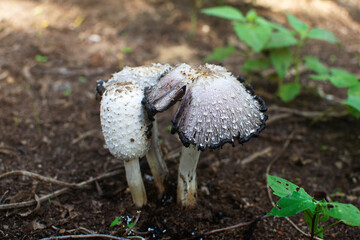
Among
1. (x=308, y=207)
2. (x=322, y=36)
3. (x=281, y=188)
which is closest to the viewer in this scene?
(x=308, y=207)

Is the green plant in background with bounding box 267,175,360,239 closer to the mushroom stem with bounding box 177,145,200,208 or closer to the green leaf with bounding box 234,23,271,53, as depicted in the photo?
the mushroom stem with bounding box 177,145,200,208

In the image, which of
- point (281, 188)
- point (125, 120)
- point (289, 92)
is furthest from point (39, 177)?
point (289, 92)

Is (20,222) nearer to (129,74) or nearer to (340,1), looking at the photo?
(129,74)

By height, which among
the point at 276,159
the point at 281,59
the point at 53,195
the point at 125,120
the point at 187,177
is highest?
the point at 125,120

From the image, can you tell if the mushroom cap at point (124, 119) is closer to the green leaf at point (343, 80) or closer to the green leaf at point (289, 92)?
the green leaf at point (343, 80)

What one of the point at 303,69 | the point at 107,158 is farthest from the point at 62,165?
the point at 303,69

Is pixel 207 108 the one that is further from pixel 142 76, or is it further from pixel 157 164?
pixel 157 164
